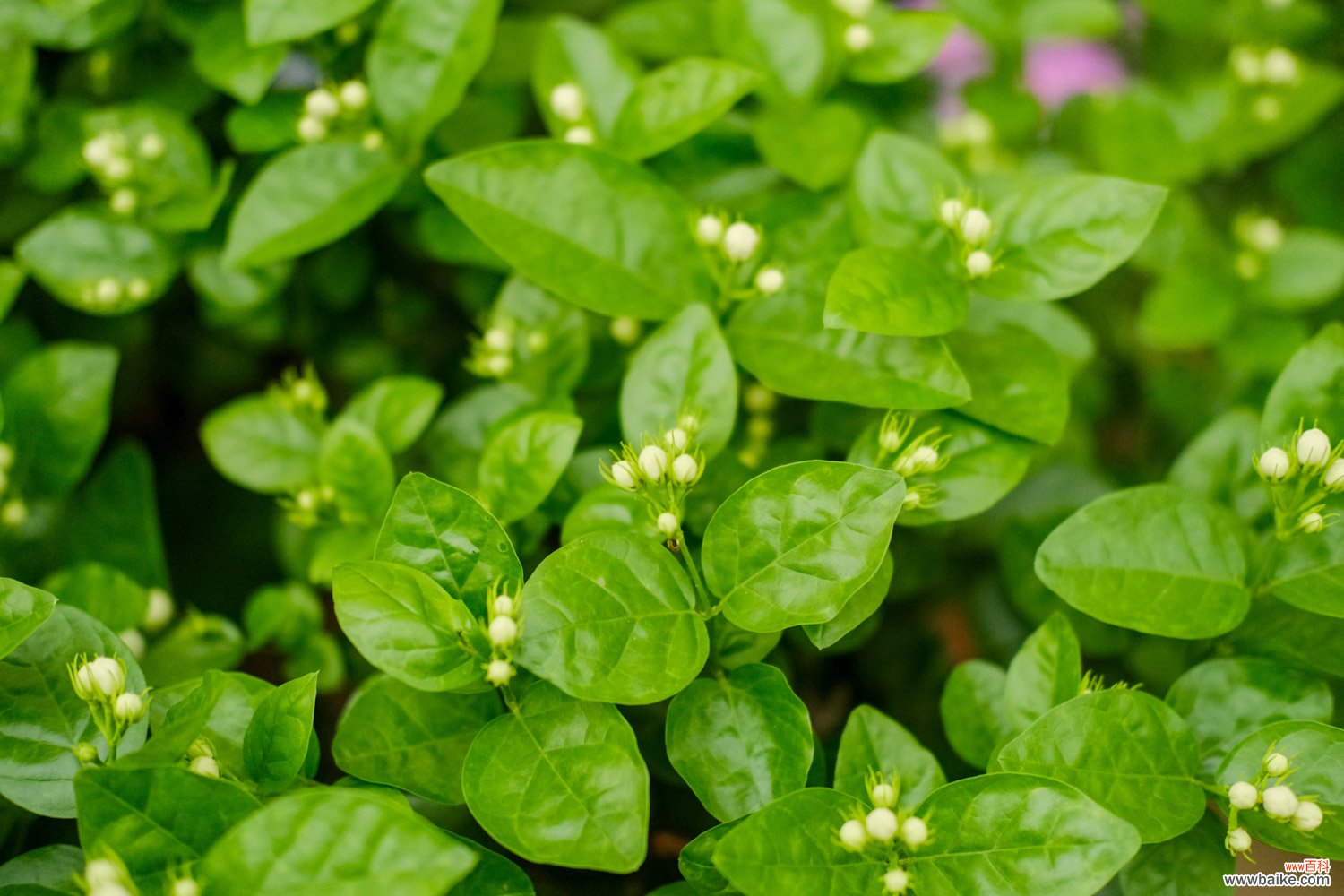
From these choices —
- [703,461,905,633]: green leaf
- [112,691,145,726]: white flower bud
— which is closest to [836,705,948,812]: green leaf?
[703,461,905,633]: green leaf

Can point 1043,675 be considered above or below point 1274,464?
below

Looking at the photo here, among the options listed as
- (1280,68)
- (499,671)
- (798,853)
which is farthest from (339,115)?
(1280,68)

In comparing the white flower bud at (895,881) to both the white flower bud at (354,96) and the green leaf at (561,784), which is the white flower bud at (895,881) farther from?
the white flower bud at (354,96)

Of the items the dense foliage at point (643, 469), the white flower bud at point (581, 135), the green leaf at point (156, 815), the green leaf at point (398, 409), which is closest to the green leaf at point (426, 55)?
the dense foliage at point (643, 469)

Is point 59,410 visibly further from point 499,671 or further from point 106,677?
point 499,671

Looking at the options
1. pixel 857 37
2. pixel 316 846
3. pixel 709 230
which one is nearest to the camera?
pixel 316 846

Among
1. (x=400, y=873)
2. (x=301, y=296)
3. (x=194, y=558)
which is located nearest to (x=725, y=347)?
(x=400, y=873)
